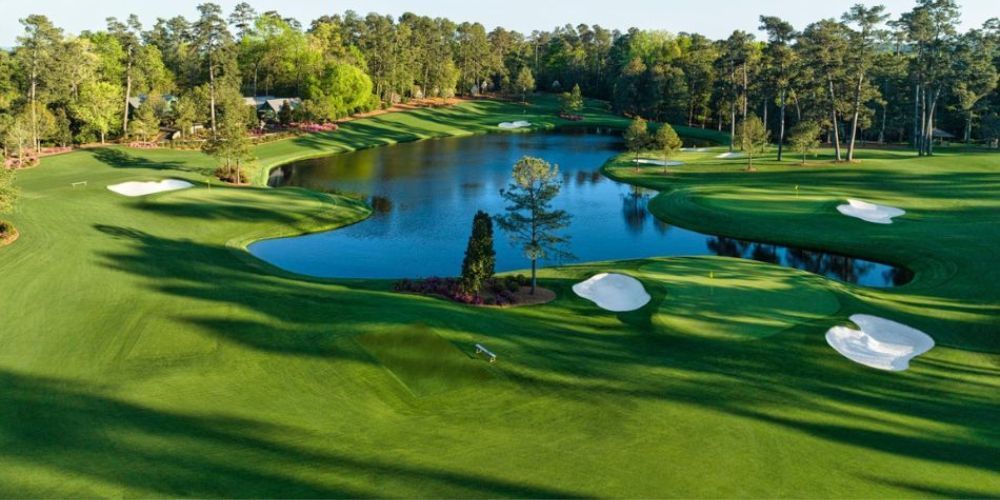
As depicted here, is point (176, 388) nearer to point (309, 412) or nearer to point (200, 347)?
point (200, 347)

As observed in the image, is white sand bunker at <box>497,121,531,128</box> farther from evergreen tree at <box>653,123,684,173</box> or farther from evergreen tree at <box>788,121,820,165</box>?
evergreen tree at <box>788,121,820,165</box>

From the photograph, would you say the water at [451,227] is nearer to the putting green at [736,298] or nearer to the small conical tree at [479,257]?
the putting green at [736,298]

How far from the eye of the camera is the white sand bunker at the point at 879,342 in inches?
1011

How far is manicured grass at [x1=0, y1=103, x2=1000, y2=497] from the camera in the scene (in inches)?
663

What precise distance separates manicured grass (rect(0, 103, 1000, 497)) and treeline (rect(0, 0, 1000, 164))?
3978 cm

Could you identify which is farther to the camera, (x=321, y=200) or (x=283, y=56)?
(x=283, y=56)

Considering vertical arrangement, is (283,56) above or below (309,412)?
above

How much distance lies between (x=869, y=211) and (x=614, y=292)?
3211cm

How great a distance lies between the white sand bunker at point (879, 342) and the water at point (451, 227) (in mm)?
12085

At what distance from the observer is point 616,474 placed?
1686 centimetres

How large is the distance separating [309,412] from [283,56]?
11598cm

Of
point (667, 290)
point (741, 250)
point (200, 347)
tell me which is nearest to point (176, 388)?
point (200, 347)

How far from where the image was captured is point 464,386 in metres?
22.0

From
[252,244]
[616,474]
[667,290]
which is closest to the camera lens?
[616,474]
